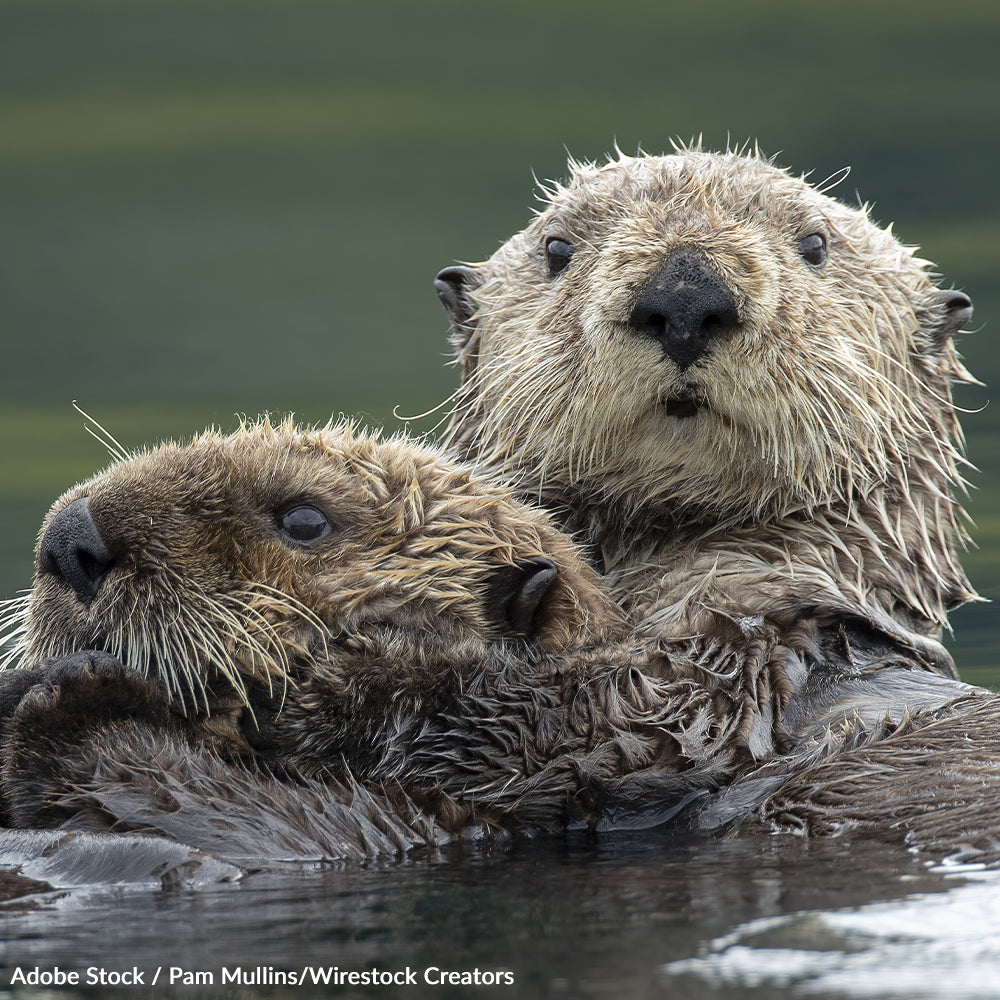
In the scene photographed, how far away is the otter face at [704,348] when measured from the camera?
396cm

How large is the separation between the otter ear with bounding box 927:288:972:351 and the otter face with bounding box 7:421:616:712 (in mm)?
1964

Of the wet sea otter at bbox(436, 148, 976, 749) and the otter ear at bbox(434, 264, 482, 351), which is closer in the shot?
the wet sea otter at bbox(436, 148, 976, 749)

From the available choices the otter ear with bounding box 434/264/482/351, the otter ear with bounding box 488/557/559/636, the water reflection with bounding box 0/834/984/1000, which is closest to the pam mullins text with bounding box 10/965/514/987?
the water reflection with bounding box 0/834/984/1000

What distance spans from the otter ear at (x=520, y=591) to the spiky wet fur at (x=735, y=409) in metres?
0.43

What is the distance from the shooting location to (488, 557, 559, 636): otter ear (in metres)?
3.73

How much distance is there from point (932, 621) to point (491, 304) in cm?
196

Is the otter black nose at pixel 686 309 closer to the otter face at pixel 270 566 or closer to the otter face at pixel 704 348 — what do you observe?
the otter face at pixel 704 348

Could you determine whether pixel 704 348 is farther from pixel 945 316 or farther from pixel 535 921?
pixel 535 921

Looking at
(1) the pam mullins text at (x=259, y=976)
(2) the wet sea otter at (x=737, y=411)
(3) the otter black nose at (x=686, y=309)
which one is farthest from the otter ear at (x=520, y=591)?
(1) the pam mullins text at (x=259, y=976)

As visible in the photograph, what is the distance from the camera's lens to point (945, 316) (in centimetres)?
511

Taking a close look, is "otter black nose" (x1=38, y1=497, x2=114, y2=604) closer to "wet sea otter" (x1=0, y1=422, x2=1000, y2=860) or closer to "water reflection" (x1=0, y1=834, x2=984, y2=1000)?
"wet sea otter" (x1=0, y1=422, x2=1000, y2=860)

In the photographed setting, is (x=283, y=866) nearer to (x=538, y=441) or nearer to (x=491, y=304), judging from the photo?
(x=538, y=441)

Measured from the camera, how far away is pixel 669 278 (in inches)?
152

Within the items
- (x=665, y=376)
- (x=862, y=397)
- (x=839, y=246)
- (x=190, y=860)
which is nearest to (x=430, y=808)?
(x=190, y=860)
